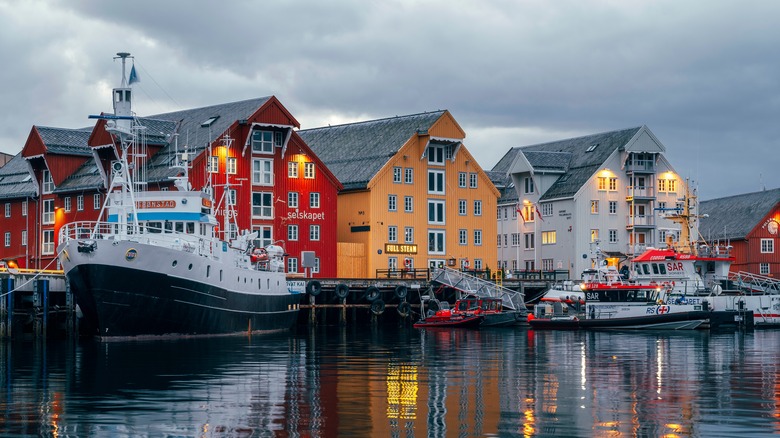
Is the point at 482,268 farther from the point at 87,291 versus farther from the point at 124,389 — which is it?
the point at 124,389

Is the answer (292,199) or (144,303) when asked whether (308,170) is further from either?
(144,303)

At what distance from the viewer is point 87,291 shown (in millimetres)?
53000

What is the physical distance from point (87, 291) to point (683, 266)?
40.0 meters

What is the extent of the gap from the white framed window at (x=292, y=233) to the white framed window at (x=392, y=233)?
760 centimetres

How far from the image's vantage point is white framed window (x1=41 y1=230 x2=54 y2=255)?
81.3 meters

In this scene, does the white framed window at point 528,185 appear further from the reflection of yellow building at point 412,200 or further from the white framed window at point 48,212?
the white framed window at point 48,212

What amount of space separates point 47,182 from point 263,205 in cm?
1603

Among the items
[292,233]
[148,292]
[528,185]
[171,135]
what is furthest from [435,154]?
[148,292]

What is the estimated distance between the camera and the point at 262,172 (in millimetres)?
80375

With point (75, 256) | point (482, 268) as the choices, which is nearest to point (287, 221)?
point (482, 268)

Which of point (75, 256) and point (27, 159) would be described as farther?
point (27, 159)

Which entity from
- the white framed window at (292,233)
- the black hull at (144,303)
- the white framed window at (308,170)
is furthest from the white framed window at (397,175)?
the black hull at (144,303)

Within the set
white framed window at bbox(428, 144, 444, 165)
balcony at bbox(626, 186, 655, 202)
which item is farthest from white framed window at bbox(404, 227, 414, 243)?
balcony at bbox(626, 186, 655, 202)

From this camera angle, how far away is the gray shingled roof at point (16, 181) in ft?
279
